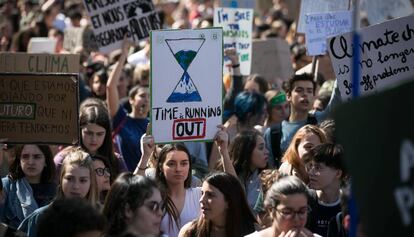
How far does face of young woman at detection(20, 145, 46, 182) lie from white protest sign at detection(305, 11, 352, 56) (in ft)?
13.7

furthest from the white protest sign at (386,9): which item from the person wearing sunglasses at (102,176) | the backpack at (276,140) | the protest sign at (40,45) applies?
the person wearing sunglasses at (102,176)

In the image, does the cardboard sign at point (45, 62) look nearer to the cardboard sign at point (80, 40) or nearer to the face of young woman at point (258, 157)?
the face of young woman at point (258, 157)

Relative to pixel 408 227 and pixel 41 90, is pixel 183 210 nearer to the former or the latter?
pixel 41 90

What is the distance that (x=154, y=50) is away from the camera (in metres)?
8.20

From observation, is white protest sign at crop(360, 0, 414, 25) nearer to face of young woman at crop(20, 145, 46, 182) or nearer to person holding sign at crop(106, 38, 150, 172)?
person holding sign at crop(106, 38, 150, 172)

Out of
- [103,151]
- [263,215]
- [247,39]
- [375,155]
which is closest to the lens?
[375,155]

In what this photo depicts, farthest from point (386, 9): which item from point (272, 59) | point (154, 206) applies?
point (154, 206)

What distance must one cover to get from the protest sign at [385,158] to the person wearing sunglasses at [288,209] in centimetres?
218

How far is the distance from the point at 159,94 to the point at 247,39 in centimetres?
527

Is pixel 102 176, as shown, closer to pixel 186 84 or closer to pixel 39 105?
pixel 39 105

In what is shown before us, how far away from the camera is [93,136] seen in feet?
29.9

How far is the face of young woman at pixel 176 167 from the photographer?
7.84m

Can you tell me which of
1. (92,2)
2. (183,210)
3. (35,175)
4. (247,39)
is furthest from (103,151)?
(247,39)

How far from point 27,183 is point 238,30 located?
5779 mm
